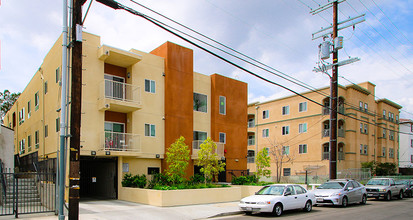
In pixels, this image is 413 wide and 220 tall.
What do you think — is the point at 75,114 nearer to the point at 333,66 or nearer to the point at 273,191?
the point at 273,191

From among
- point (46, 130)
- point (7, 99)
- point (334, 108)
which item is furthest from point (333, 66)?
point (7, 99)

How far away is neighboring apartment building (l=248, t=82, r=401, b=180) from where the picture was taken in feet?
135

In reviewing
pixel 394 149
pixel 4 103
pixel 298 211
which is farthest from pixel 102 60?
pixel 394 149

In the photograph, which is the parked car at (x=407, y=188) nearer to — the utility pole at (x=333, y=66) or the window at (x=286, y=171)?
the utility pole at (x=333, y=66)

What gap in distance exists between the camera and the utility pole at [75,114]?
Answer: 32.9ft

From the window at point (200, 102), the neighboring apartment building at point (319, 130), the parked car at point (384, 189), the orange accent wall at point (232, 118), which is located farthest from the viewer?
the neighboring apartment building at point (319, 130)

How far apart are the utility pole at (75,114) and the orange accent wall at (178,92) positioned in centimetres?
1293

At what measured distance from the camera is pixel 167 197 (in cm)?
1689

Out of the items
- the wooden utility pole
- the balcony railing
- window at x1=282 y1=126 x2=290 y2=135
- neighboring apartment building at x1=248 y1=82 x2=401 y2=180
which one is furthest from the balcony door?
window at x1=282 y1=126 x2=290 y2=135

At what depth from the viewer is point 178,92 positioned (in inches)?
953

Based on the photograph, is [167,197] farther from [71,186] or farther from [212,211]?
[71,186]

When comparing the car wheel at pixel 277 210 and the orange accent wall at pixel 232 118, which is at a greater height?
the orange accent wall at pixel 232 118

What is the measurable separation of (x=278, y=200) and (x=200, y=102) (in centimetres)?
1341

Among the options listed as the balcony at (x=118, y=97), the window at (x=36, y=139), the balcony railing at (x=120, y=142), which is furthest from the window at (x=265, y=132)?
the window at (x=36, y=139)
